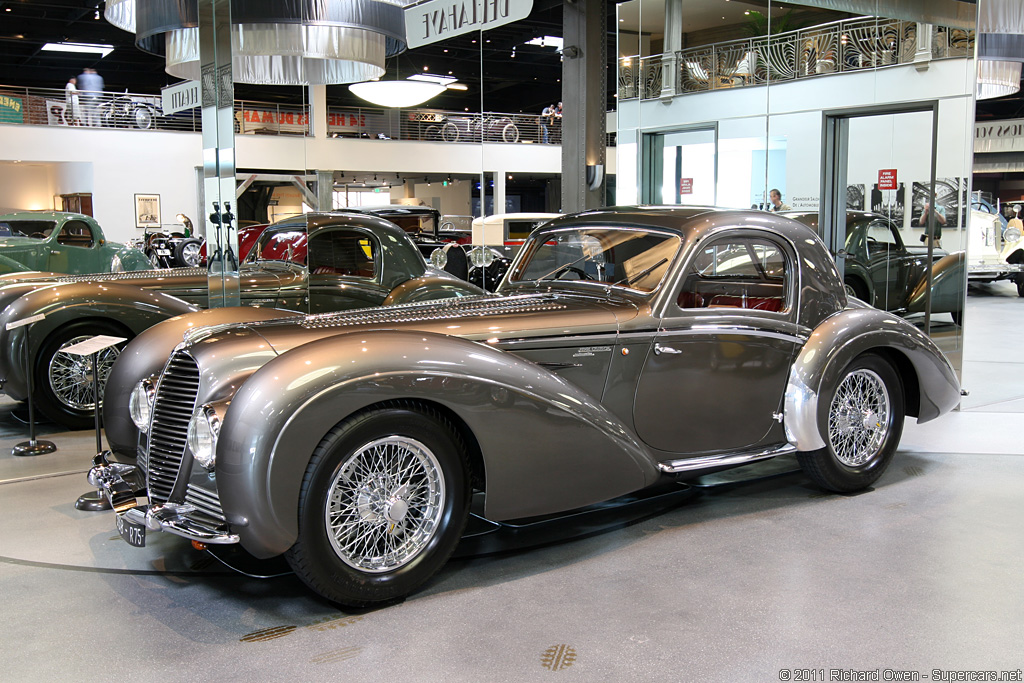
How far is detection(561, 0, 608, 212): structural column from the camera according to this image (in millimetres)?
8141

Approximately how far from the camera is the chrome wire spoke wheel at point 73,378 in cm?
595

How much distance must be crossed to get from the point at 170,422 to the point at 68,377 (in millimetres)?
3435

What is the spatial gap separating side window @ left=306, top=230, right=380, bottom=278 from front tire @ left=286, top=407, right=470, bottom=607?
332cm

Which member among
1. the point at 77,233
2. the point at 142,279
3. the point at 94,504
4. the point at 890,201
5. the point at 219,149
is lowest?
the point at 94,504

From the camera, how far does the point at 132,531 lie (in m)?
2.95

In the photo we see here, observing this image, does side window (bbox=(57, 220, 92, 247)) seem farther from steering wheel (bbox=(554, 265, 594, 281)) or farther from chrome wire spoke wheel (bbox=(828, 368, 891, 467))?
chrome wire spoke wheel (bbox=(828, 368, 891, 467))

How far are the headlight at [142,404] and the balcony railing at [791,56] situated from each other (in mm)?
6028

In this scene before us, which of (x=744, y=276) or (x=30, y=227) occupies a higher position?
(x=30, y=227)

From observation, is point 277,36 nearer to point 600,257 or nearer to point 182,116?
point 182,116

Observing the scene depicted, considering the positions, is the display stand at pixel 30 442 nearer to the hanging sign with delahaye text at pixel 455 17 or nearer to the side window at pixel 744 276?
the hanging sign with delahaye text at pixel 455 17

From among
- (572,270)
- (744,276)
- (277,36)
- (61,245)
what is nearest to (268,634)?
(572,270)

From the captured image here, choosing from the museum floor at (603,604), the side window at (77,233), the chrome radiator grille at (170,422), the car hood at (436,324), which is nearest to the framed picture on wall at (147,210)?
the side window at (77,233)

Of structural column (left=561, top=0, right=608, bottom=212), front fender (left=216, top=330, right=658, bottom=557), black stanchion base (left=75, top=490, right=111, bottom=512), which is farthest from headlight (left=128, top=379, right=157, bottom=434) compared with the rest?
structural column (left=561, top=0, right=608, bottom=212)

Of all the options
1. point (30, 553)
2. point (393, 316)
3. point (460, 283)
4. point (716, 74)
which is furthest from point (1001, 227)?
point (30, 553)
